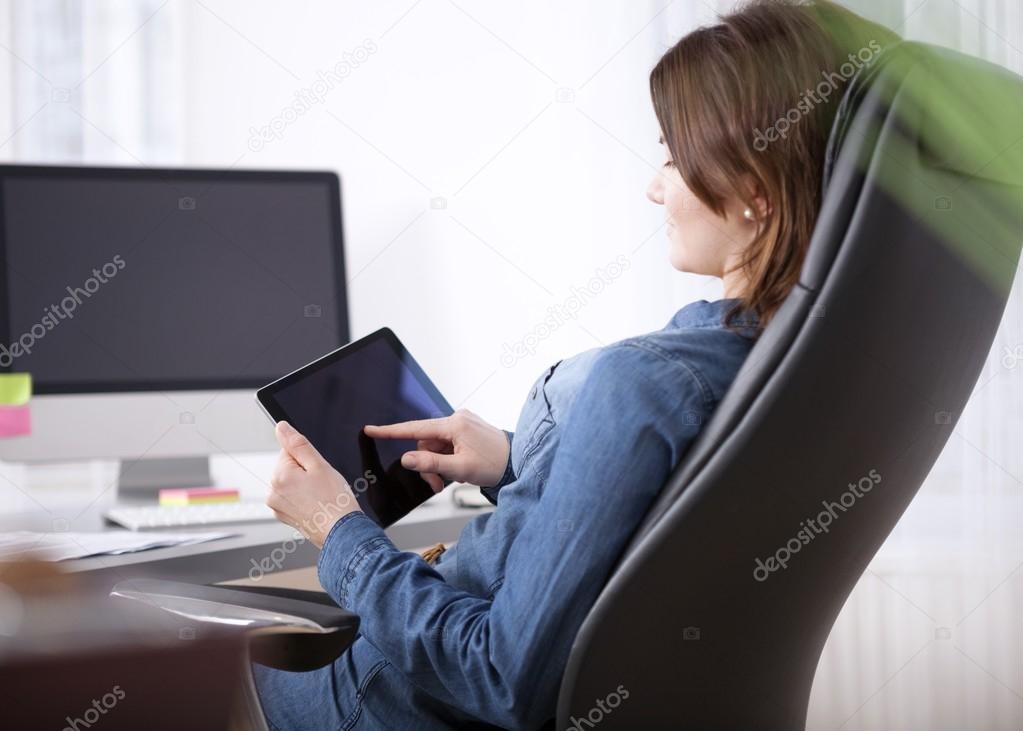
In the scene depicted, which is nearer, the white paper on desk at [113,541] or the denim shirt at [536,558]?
the denim shirt at [536,558]

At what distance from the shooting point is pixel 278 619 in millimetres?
798

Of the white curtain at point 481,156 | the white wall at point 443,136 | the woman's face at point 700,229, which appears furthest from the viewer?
the white wall at point 443,136

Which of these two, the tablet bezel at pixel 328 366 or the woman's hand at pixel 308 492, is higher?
the tablet bezel at pixel 328 366

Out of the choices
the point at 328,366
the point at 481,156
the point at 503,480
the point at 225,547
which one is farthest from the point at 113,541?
the point at 481,156

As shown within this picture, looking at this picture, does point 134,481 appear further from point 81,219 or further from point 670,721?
point 670,721

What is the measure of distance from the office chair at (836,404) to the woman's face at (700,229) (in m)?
0.18

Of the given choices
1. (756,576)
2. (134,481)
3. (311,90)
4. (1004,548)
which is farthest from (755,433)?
(311,90)

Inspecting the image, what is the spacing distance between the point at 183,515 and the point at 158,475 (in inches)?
13.2

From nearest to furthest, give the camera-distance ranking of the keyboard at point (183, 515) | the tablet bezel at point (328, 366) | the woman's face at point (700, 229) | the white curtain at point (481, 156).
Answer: the woman's face at point (700, 229) < the tablet bezel at point (328, 366) < the keyboard at point (183, 515) < the white curtain at point (481, 156)

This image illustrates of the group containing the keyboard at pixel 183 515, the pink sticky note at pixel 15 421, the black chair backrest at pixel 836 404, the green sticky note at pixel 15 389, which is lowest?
the black chair backrest at pixel 836 404

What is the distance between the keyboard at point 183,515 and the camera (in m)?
1.34

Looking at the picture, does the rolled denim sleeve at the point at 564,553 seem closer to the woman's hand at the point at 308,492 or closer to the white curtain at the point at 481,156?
the woman's hand at the point at 308,492

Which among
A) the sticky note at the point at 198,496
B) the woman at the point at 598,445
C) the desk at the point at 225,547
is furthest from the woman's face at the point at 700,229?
the sticky note at the point at 198,496

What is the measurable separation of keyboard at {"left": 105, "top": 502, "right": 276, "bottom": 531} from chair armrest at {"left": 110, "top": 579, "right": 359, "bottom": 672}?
418mm
